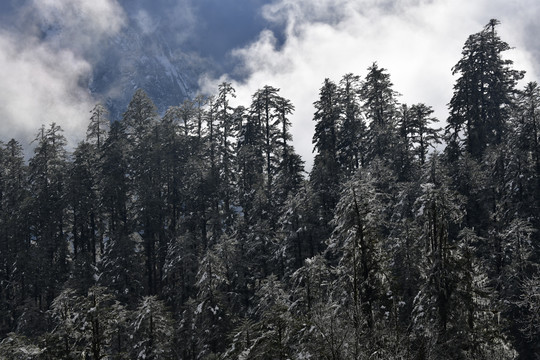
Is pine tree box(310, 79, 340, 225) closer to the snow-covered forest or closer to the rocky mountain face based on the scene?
the snow-covered forest

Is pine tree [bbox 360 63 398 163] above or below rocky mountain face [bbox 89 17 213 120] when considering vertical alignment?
below

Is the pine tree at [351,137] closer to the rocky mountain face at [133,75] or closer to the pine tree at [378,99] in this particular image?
the pine tree at [378,99]

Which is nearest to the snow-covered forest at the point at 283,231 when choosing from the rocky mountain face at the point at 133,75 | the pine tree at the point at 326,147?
the pine tree at the point at 326,147

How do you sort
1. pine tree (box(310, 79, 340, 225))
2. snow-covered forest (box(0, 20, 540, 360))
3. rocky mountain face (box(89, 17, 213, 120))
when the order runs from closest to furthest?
snow-covered forest (box(0, 20, 540, 360))
pine tree (box(310, 79, 340, 225))
rocky mountain face (box(89, 17, 213, 120))

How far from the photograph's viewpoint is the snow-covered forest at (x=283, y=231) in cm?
1873

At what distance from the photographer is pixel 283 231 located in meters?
36.8

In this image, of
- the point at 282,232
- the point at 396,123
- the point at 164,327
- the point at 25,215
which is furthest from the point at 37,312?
the point at 396,123

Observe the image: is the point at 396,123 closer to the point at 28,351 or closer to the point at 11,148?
the point at 28,351

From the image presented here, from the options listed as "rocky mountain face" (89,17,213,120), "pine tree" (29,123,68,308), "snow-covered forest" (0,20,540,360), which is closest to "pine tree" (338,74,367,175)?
"snow-covered forest" (0,20,540,360)

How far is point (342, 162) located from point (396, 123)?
7.54 meters

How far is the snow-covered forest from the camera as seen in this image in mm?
18734

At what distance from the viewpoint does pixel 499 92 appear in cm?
4819

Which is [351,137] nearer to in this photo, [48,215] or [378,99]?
[378,99]

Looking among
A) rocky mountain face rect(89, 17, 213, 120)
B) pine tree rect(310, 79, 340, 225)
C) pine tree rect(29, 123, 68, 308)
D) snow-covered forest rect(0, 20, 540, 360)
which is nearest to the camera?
snow-covered forest rect(0, 20, 540, 360)
